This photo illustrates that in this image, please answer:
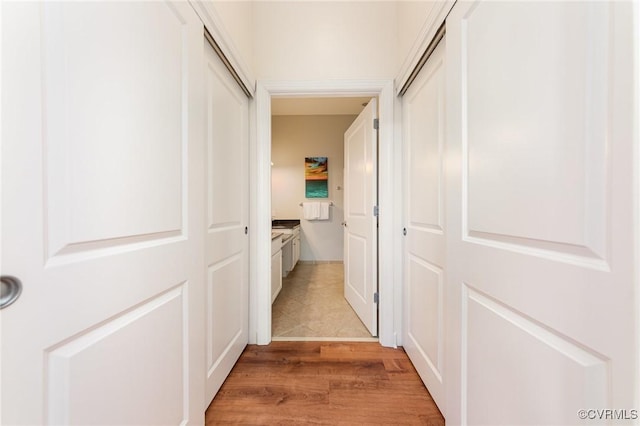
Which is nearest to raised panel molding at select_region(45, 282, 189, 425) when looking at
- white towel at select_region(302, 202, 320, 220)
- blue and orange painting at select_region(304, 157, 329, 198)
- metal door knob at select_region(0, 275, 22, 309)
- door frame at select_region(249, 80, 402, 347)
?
metal door knob at select_region(0, 275, 22, 309)

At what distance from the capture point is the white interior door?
2018mm

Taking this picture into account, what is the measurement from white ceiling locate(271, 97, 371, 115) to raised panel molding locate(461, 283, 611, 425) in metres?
3.78

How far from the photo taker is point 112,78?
67cm

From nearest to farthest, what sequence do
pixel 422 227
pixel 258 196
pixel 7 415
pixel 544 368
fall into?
pixel 7 415 → pixel 544 368 → pixel 422 227 → pixel 258 196

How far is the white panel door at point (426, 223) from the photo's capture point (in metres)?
1.27

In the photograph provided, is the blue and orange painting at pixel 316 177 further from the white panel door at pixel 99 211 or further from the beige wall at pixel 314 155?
the white panel door at pixel 99 211

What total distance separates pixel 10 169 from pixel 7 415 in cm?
45

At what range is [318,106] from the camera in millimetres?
4320

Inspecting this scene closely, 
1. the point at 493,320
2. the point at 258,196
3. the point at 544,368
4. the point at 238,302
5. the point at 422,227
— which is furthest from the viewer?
the point at 258,196

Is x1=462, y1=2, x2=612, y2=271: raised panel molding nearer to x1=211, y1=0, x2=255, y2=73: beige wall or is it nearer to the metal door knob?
the metal door knob

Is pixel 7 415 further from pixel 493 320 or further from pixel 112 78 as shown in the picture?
pixel 493 320

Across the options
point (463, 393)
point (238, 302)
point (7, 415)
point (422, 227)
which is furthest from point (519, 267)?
point (238, 302)

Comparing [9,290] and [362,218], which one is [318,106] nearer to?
[362,218]

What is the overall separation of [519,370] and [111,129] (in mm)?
1319
